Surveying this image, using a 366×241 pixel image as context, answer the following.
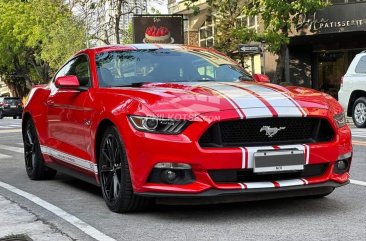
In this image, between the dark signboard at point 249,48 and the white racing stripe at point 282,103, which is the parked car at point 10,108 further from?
the white racing stripe at point 282,103

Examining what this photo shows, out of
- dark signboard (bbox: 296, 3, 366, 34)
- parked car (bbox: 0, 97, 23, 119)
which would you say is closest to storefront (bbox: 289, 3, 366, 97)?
dark signboard (bbox: 296, 3, 366, 34)

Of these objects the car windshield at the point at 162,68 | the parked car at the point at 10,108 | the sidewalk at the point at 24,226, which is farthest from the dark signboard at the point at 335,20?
the parked car at the point at 10,108

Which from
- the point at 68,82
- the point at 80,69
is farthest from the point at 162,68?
the point at 80,69

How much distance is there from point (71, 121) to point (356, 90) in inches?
403

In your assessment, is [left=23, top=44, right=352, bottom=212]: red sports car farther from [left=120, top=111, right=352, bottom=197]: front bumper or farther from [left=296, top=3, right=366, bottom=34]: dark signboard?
[left=296, top=3, right=366, bottom=34]: dark signboard

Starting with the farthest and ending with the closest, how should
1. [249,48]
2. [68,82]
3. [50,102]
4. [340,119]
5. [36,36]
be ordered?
1. [36,36]
2. [249,48]
3. [50,102]
4. [68,82]
5. [340,119]

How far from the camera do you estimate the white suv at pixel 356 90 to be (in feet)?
48.8

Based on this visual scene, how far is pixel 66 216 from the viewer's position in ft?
18.0

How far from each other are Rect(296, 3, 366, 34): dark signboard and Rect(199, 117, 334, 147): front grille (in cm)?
2141

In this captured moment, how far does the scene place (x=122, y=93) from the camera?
5.50m

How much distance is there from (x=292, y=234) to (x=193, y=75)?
7.07 feet

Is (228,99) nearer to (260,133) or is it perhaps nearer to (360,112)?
(260,133)

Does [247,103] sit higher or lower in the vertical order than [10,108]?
higher

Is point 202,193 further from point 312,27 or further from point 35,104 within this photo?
point 312,27
